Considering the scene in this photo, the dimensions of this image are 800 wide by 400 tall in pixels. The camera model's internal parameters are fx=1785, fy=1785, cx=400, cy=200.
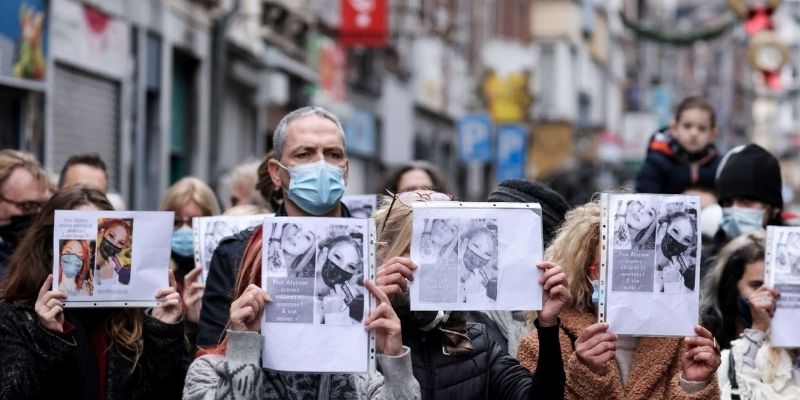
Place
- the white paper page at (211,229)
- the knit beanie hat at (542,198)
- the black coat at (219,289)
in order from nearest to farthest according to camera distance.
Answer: the black coat at (219,289) < the knit beanie hat at (542,198) < the white paper page at (211,229)

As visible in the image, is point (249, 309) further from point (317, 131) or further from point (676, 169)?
point (676, 169)

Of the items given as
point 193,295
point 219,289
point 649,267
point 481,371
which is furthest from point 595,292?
point 193,295

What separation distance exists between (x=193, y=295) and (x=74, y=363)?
1265 millimetres

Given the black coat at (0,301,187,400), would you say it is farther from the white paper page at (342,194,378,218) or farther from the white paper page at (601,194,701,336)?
the white paper page at (342,194,378,218)

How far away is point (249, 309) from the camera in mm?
5129

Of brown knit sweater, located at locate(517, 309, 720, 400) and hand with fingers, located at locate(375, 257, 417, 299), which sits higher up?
hand with fingers, located at locate(375, 257, 417, 299)

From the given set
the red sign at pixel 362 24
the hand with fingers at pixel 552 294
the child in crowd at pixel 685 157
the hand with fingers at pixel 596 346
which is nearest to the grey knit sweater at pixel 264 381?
the hand with fingers at pixel 552 294

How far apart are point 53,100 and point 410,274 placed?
1217 centimetres

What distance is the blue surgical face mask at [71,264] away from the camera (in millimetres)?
6273

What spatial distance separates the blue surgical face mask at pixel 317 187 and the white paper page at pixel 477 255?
0.89m

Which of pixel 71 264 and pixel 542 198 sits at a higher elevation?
pixel 542 198

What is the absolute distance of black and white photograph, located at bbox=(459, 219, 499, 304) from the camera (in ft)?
17.7

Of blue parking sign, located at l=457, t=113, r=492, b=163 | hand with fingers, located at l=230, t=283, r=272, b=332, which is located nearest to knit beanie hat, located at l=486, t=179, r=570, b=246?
hand with fingers, located at l=230, t=283, r=272, b=332

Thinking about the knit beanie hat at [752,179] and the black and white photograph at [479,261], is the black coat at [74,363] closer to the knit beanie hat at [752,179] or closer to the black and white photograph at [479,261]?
the black and white photograph at [479,261]
